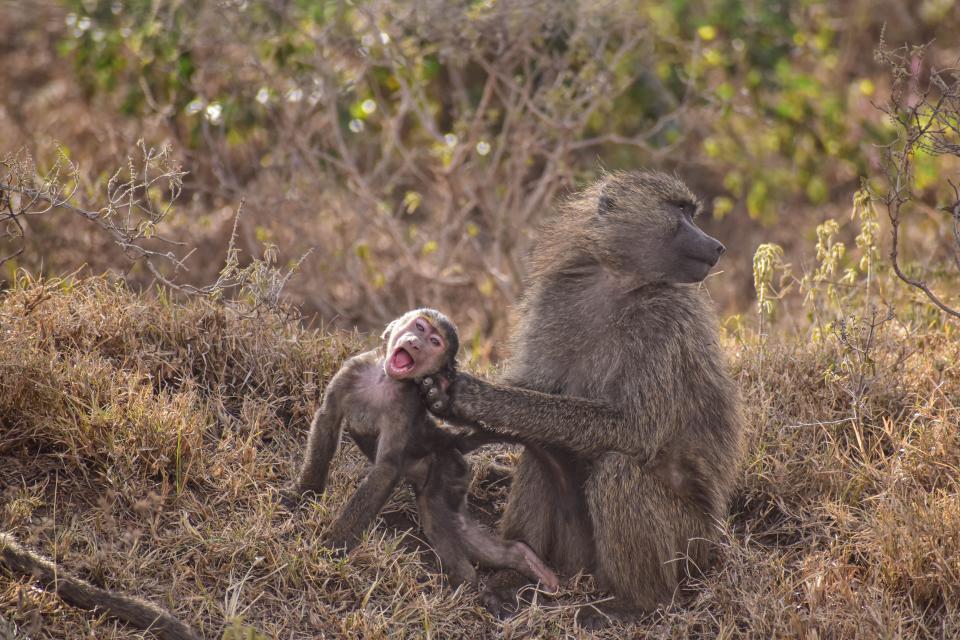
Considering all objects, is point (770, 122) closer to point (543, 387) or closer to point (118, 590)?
point (543, 387)

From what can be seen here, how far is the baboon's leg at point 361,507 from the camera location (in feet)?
10.9

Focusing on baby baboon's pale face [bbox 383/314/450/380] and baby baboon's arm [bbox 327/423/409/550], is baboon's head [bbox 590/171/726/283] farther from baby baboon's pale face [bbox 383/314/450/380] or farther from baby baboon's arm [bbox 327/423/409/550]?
baby baboon's arm [bbox 327/423/409/550]

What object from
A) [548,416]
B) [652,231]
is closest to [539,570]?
[548,416]

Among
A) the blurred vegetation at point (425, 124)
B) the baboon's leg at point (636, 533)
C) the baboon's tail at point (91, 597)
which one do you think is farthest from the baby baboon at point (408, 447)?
the blurred vegetation at point (425, 124)

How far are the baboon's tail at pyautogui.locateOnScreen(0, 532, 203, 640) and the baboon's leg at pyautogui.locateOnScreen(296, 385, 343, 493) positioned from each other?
2.24ft

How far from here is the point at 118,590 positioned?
3.02 m

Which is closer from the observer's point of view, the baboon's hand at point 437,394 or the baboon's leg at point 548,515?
the baboon's hand at point 437,394

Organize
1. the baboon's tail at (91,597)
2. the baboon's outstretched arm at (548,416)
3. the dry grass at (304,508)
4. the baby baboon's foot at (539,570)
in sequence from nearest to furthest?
the baboon's tail at (91,597) < the dry grass at (304,508) < the baboon's outstretched arm at (548,416) < the baby baboon's foot at (539,570)

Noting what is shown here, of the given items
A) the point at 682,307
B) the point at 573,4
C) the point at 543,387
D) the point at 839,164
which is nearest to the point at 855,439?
the point at 682,307

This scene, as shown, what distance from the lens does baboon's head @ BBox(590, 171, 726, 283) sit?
369 centimetres

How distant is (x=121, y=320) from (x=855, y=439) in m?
2.65

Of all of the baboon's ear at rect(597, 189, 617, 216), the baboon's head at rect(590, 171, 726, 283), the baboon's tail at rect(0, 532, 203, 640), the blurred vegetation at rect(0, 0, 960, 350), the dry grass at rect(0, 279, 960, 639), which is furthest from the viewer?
the blurred vegetation at rect(0, 0, 960, 350)

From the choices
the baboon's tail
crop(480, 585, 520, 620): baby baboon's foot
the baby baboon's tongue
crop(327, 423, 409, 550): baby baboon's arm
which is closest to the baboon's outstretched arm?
the baby baboon's tongue

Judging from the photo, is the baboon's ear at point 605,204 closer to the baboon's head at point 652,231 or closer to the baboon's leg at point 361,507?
the baboon's head at point 652,231
